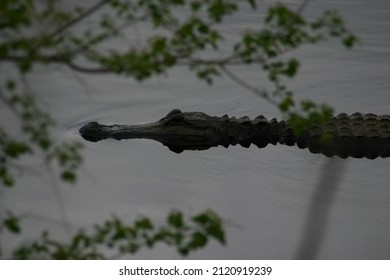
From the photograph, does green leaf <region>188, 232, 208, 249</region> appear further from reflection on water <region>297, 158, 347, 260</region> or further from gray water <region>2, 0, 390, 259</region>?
reflection on water <region>297, 158, 347, 260</region>

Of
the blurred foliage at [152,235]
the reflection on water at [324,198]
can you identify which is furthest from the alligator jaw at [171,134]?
the blurred foliage at [152,235]

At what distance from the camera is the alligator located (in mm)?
10547

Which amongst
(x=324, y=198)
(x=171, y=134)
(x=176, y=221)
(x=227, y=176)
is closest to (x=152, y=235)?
(x=176, y=221)

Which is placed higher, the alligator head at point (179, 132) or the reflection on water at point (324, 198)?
the alligator head at point (179, 132)

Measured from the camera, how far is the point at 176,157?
34.3 ft

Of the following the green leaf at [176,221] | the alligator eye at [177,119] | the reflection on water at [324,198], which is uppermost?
the alligator eye at [177,119]

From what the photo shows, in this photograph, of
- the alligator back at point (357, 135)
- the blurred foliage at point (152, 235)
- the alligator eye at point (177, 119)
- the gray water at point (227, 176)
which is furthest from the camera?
the alligator eye at point (177, 119)

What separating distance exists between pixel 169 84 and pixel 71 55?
871cm

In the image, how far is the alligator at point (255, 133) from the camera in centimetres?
1055

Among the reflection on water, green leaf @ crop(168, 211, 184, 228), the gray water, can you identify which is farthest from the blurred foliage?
the reflection on water

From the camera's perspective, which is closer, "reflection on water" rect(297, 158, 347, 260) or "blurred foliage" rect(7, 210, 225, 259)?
"blurred foliage" rect(7, 210, 225, 259)

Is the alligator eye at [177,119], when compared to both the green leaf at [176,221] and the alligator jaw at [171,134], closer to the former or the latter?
the alligator jaw at [171,134]

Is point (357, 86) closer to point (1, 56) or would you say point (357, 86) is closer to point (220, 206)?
point (220, 206)

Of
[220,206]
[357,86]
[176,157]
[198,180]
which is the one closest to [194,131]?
[176,157]
